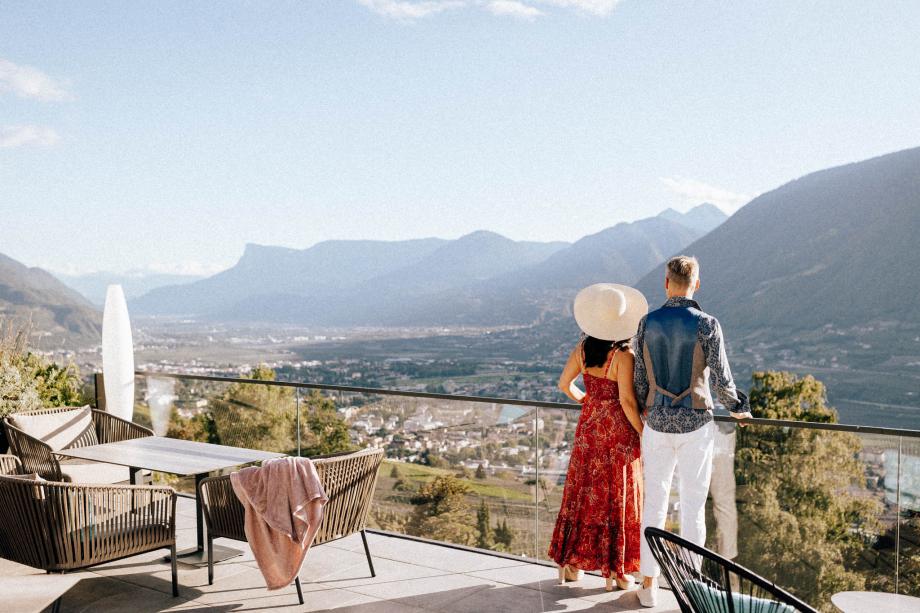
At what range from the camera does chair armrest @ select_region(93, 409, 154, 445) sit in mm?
5820

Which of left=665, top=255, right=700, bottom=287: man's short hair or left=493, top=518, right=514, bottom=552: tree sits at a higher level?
left=665, top=255, right=700, bottom=287: man's short hair

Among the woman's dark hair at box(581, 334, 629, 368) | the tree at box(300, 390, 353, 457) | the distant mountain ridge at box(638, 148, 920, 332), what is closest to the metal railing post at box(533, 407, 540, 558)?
the woman's dark hair at box(581, 334, 629, 368)

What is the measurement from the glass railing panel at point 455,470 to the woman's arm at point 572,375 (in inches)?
26.2

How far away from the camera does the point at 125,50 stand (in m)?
14.9

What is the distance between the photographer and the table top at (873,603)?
2742 mm

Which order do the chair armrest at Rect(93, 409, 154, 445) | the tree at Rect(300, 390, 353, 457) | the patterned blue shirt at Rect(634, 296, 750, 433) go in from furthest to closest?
1. the tree at Rect(300, 390, 353, 457)
2. the chair armrest at Rect(93, 409, 154, 445)
3. the patterned blue shirt at Rect(634, 296, 750, 433)

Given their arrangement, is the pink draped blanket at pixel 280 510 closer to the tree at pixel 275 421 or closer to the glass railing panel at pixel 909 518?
the tree at pixel 275 421

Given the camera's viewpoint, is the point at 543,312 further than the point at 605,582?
Yes

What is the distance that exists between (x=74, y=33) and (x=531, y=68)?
2357 cm

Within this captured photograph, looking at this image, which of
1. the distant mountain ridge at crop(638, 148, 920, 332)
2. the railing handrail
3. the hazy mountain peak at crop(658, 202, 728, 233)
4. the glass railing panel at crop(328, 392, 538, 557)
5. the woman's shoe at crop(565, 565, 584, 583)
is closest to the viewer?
the railing handrail

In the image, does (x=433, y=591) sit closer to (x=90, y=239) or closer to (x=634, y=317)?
(x=634, y=317)

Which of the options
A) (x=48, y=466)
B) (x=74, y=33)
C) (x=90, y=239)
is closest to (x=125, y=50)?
(x=74, y=33)

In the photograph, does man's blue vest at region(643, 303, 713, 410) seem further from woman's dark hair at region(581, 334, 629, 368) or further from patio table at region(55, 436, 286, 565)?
patio table at region(55, 436, 286, 565)

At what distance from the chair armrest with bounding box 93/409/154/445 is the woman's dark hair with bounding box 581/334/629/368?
344 centimetres
